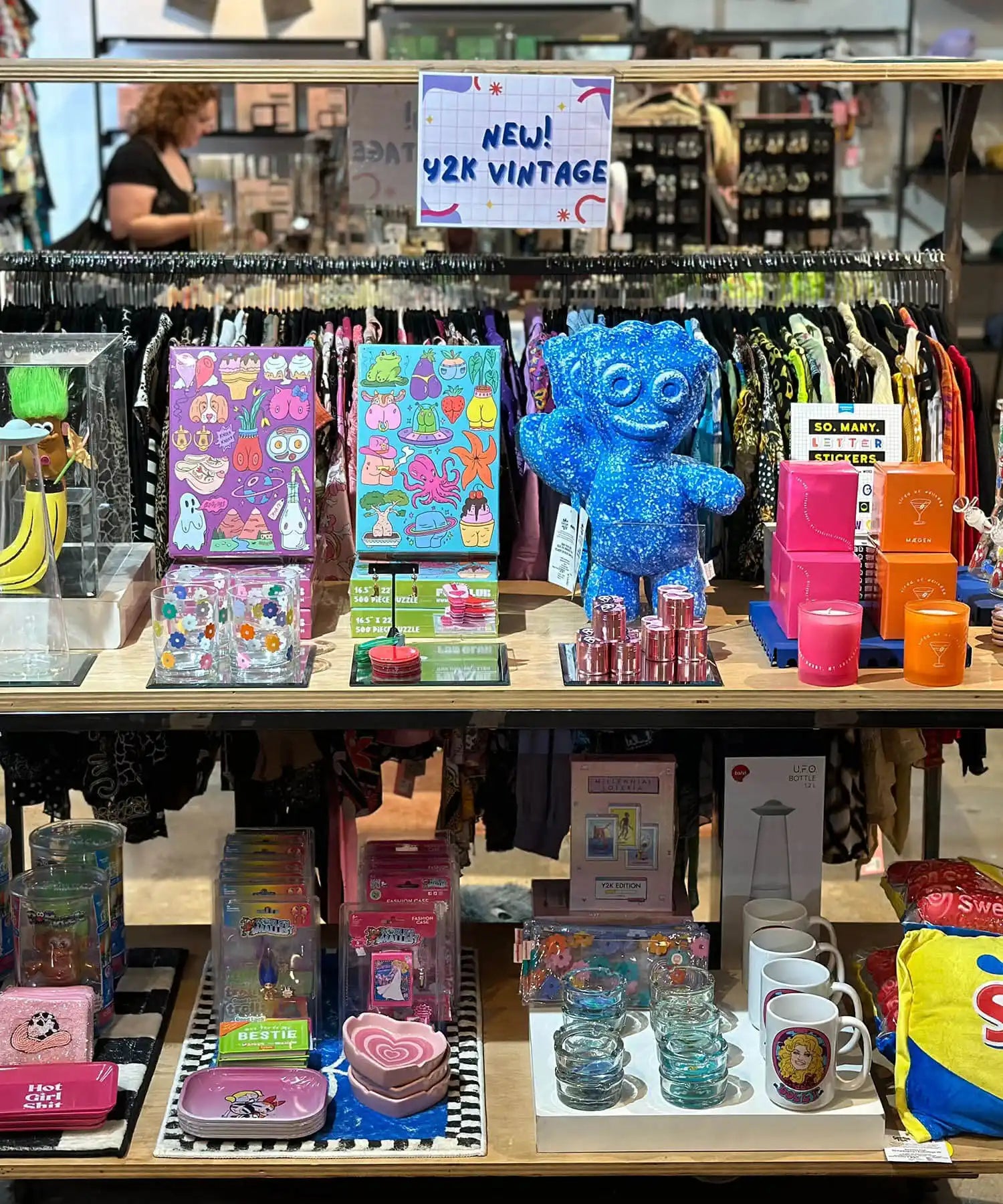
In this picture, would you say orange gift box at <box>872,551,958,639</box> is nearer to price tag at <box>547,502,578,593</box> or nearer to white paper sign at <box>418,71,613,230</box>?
price tag at <box>547,502,578,593</box>

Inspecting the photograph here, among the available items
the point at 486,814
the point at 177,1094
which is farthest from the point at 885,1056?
the point at 177,1094

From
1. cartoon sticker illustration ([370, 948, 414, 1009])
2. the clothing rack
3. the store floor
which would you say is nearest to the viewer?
cartoon sticker illustration ([370, 948, 414, 1009])

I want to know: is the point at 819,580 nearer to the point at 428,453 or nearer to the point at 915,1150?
the point at 428,453

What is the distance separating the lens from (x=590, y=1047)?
7.61ft

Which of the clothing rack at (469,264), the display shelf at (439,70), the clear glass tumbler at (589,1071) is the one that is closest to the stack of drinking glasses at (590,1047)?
the clear glass tumbler at (589,1071)

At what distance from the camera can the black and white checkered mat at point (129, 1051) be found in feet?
7.50

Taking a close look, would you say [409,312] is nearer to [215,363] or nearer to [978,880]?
[215,363]

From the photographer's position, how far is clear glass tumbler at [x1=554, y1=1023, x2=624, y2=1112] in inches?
90.0

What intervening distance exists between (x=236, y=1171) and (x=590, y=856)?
2.44 feet

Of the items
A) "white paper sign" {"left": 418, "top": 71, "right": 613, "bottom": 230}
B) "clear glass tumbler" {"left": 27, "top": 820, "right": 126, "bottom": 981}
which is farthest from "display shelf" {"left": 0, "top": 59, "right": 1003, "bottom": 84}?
"clear glass tumbler" {"left": 27, "top": 820, "right": 126, "bottom": 981}

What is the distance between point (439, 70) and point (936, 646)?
123 cm

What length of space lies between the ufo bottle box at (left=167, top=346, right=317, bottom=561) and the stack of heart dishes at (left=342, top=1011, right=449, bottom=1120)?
29.6 inches

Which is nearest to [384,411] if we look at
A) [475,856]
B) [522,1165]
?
[522,1165]

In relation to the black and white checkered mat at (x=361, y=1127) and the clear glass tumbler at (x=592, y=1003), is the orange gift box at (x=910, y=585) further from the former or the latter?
the black and white checkered mat at (x=361, y=1127)
